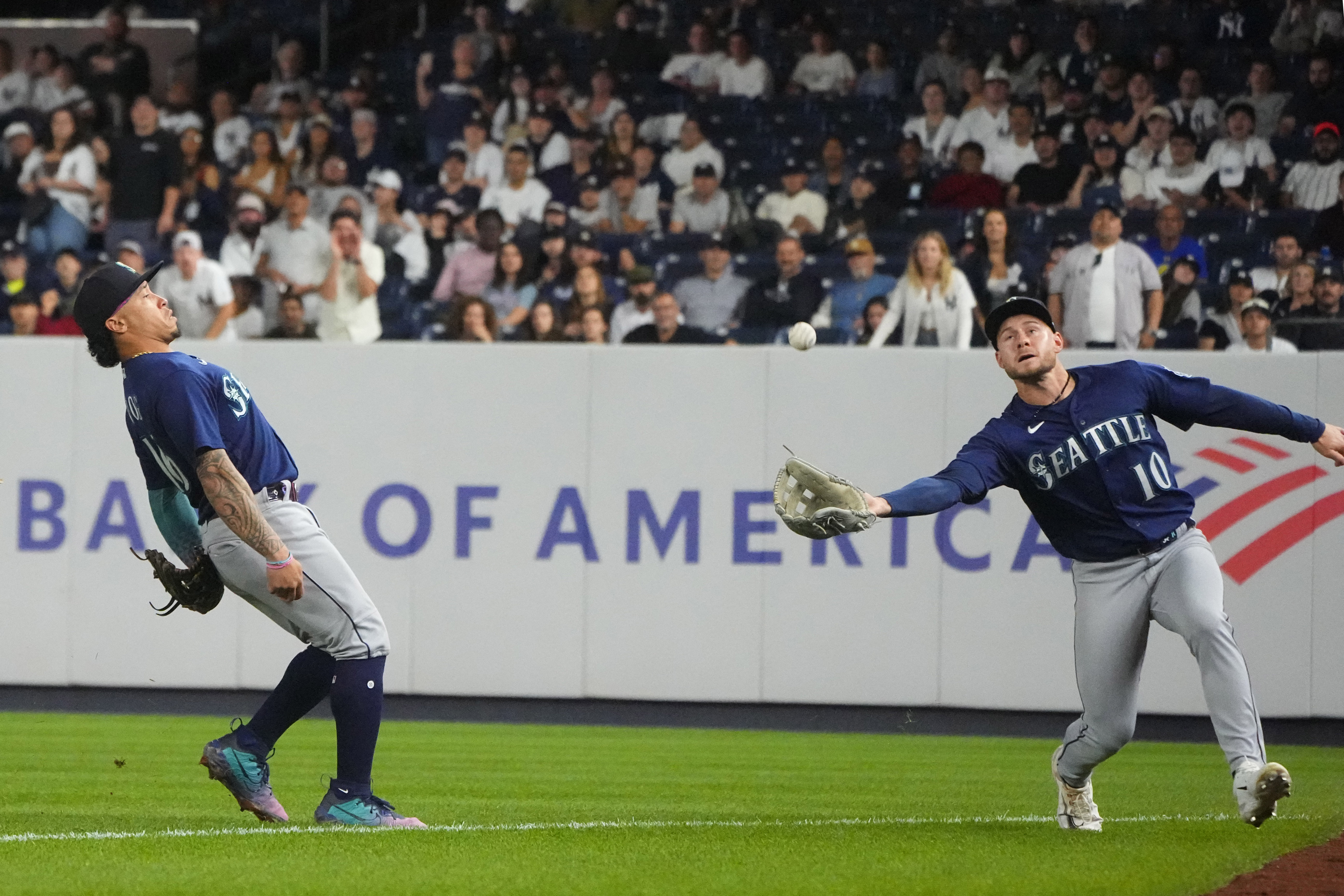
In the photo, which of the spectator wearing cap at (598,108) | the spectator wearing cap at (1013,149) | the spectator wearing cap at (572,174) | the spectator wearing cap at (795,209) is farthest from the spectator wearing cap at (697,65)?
the spectator wearing cap at (1013,149)

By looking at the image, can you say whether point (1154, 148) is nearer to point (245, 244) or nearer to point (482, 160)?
point (482, 160)

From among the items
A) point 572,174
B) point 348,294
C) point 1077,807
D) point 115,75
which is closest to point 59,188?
point 115,75

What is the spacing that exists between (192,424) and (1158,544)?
11.7ft

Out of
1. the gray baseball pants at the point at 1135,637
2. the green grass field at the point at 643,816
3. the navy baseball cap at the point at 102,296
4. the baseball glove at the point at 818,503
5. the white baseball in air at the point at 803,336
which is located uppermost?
the navy baseball cap at the point at 102,296

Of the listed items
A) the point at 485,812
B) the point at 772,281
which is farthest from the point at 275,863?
the point at 772,281

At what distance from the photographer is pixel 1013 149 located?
1543 centimetres

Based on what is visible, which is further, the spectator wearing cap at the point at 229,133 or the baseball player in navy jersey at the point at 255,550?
the spectator wearing cap at the point at 229,133

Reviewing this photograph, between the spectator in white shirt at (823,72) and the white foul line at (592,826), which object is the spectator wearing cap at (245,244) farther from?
the white foul line at (592,826)

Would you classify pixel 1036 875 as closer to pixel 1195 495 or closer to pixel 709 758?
pixel 709 758

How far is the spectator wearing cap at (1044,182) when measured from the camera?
49.2 feet

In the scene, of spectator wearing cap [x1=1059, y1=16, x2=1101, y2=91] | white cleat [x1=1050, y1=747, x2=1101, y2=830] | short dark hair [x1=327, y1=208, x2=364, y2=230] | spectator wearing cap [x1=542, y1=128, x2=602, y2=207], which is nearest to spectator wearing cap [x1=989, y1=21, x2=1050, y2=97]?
spectator wearing cap [x1=1059, y1=16, x2=1101, y2=91]

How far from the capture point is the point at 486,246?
14.5 meters

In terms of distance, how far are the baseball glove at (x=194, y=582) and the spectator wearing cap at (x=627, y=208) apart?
9.14 metres

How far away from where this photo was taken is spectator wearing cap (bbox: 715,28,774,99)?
56.3 ft
